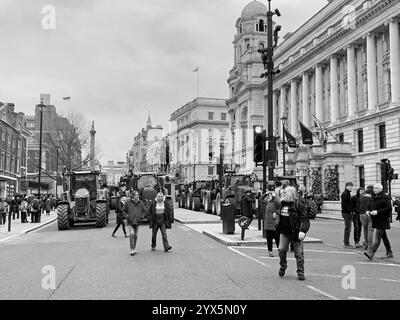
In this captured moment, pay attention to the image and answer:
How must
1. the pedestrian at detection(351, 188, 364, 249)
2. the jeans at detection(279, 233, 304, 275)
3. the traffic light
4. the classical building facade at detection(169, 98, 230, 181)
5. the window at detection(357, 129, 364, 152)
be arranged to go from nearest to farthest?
the jeans at detection(279, 233, 304, 275) → the pedestrian at detection(351, 188, 364, 249) → the traffic light → the window at detection(357, 129, 364, 152) → the classical building facade at detection(169, 98, 230, 181)

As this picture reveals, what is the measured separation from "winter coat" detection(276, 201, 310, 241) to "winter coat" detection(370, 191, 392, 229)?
3.30m

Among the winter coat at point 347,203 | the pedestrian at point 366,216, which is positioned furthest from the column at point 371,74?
the pedestrian at point 366,216

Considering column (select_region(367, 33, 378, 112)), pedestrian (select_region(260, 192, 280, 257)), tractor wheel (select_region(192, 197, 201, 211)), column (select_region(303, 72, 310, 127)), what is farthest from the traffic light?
column (select_region(303, 72, 310, 127))

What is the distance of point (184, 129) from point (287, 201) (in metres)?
107

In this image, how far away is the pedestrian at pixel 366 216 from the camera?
12266 mm

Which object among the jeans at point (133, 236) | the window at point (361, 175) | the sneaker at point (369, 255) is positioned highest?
the window at point (361, 175)

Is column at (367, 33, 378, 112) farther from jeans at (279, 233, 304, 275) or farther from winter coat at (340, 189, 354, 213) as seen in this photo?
jeans at (279, 233, 304, 275)

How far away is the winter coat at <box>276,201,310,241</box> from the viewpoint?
363 inches

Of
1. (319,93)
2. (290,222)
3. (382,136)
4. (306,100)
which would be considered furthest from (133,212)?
(306,100)

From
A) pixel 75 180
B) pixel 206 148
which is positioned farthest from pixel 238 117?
pixel 75 180

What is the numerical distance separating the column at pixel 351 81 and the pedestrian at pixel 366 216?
38318mm

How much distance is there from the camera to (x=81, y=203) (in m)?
23.1

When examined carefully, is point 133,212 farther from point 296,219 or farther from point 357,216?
point 357,216

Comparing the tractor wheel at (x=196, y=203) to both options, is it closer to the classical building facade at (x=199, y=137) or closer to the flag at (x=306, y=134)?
the flag at (x=306, y=134)
